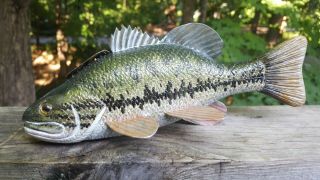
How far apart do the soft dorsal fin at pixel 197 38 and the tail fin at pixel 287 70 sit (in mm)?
149

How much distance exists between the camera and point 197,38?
130cm

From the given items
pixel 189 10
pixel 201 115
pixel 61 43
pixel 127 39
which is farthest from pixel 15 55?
pixel 201 115

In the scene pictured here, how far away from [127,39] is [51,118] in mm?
301

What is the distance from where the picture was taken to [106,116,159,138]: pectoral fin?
109cm

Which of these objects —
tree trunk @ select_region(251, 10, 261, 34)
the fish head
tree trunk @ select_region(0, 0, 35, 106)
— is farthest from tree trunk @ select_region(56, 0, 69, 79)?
the fish head

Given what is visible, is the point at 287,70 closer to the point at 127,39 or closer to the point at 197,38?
the point at 197,38

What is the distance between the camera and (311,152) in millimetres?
1175

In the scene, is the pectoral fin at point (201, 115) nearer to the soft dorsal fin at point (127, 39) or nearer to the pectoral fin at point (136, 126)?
the pectoral fin at point (136, 126)

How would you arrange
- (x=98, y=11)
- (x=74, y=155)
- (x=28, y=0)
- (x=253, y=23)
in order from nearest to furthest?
(x=74, y=155)
(x=28, y=0)
(x=253, y=23)
(x=98, y=11)

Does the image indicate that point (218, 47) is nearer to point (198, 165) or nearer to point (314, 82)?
point (198, 165)

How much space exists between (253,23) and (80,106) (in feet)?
8.79

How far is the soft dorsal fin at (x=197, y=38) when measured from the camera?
1279mm

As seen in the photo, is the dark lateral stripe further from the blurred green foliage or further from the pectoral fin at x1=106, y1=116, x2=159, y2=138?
the blurred green foliage

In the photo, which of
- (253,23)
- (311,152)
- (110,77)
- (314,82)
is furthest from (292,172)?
(253,23)
